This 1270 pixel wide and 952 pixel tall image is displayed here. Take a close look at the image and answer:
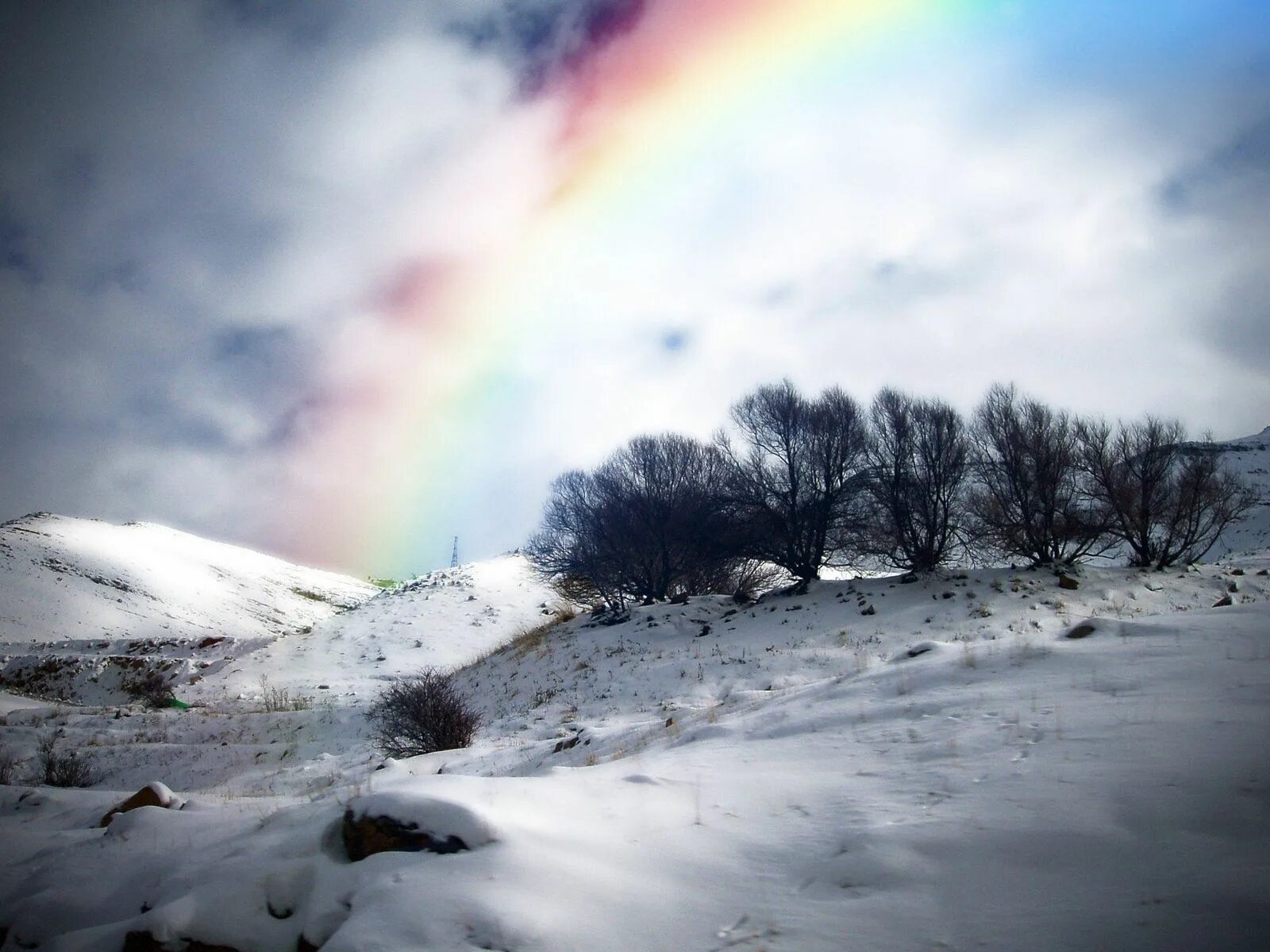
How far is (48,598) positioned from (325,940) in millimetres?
46499

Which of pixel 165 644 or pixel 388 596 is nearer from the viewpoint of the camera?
pixel 165 644

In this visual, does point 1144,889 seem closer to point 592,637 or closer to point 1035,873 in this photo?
point 1035,873

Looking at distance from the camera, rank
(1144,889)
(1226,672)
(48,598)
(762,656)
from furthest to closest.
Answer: (48,598) → (762,656) → (1226,672) → (1144,889)

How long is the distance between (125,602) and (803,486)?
43194mm

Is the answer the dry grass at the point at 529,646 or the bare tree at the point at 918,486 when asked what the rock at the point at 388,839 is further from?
the bare tree at the point at 918,486

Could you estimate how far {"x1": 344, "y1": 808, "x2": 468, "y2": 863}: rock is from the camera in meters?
3.71

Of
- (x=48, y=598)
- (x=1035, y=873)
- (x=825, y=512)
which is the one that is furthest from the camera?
(x=48, y=598)

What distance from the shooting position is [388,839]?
3869 mm

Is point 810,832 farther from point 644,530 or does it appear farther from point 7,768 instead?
point 644,530

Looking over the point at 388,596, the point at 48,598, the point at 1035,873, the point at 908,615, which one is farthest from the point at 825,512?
the point at 48,598

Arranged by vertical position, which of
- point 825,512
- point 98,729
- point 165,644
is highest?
point 825,512

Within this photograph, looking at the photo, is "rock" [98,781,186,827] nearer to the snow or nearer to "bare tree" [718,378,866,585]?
the snow

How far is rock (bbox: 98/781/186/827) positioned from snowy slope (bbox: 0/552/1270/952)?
20 centimetres

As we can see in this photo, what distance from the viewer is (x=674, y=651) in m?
17.2
